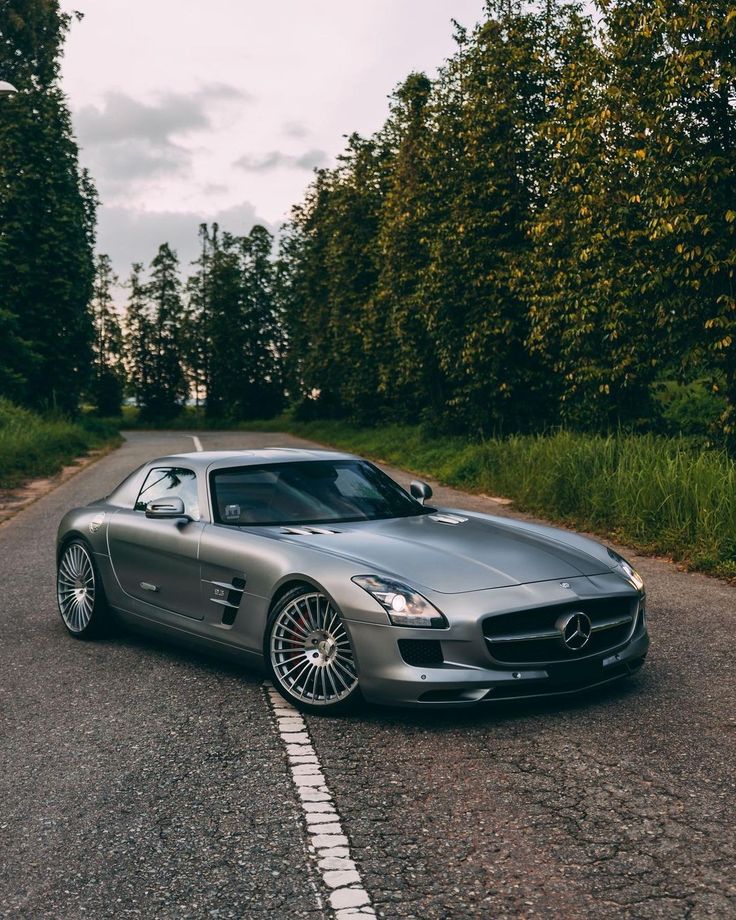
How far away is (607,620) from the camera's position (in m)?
5.59

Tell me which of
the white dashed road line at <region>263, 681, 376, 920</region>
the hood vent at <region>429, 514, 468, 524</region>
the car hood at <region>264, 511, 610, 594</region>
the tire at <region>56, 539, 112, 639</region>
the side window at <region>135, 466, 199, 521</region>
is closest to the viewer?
the white dashed road line at <region>263, 681, 376, 920</region>

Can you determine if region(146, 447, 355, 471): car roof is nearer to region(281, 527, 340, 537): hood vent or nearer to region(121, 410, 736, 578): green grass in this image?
region(281, 527, 340, 537): hood vent

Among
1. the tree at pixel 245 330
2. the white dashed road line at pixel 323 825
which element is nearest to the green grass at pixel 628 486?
the white dashed road line at pixel 323 825

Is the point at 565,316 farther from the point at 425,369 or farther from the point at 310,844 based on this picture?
the point at 310,844

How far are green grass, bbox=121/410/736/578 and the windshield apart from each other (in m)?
4.36

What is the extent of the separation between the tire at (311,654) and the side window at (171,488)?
1.20 metres

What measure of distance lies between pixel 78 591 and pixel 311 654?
107 inches

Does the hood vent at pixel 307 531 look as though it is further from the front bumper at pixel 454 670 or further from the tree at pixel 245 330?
the tree at pixel 245 330

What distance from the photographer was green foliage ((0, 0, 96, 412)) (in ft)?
130

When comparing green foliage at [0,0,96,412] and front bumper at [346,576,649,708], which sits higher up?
green foliage at [0,0,96,412]

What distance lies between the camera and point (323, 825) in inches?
159

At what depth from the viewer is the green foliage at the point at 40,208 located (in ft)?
130

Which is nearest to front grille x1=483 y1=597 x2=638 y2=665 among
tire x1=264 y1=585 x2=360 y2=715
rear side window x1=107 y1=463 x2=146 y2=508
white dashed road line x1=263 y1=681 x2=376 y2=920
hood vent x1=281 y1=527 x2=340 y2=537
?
tire x1=264 y1=585 x2=360 y2=715

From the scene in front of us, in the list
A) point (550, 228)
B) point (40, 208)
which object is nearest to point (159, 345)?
point (40, 208)
